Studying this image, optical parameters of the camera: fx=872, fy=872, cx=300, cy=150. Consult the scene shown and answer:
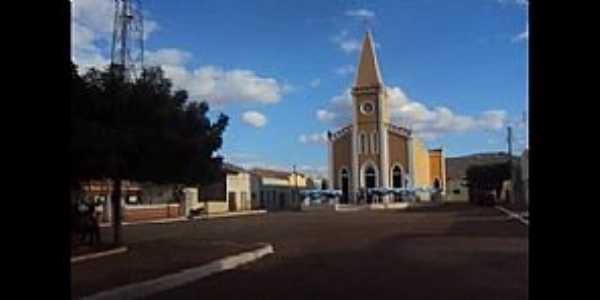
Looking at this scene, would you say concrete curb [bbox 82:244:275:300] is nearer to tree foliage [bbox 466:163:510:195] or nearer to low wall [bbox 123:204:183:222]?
low wall [bbox 123:204:183:222]

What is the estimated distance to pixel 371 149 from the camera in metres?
94.6

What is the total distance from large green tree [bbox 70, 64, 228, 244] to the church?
6673 cm

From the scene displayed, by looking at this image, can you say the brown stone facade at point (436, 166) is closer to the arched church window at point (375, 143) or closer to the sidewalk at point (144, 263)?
the arched church window at point (375, 143)

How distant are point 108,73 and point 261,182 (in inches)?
3035

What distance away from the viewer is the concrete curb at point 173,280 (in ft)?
44.8

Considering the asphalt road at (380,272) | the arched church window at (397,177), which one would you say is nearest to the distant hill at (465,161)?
the arched church window at (397,177)

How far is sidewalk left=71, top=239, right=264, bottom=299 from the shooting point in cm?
1505

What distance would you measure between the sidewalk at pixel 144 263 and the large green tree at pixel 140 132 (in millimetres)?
2040

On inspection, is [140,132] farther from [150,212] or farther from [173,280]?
[150,212]

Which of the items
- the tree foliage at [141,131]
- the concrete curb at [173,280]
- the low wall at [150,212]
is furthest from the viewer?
the low wall at [150,212]

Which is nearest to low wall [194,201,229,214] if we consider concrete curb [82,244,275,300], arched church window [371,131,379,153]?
arched church window [371,131,379,153]
